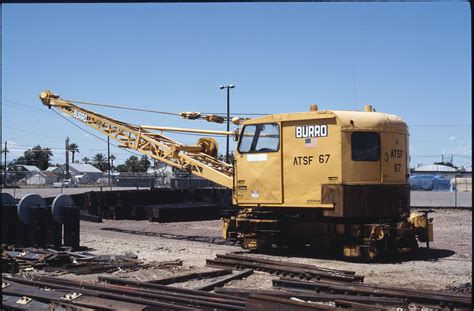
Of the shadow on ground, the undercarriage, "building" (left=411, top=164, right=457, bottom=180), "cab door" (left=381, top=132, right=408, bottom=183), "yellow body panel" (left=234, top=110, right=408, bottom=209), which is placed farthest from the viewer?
"building" (left=411, top=164, right=457, bottom=180)

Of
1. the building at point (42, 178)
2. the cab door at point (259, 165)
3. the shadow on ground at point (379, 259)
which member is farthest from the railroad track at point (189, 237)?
the building at point (42, 178)

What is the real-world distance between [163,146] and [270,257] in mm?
8153

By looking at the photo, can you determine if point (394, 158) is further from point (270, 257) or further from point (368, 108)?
point (270, 257)

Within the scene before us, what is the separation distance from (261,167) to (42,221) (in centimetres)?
568

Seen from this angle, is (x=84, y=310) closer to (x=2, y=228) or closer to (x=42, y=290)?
(x=42, y=290)

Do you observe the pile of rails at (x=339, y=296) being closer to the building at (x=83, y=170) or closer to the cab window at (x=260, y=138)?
the cab window at (x=260, y=138)

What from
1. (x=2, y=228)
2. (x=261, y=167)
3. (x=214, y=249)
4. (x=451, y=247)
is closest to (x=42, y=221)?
(x=2, y=228)

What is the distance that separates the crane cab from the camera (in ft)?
43.9

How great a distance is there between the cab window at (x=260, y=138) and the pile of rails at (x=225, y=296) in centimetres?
447

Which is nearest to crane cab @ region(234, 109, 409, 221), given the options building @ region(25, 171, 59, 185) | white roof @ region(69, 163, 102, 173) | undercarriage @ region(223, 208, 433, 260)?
undercarriage @ region(223, 208, 433, 260)

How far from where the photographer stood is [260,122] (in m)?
14.6

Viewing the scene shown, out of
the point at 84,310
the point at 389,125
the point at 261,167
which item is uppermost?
the point at 389,125

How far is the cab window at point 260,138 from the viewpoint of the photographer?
14.3 metres

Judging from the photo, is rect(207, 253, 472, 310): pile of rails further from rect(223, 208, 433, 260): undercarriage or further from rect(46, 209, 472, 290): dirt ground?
rect(223, 208, 433, 260): undercarriage
